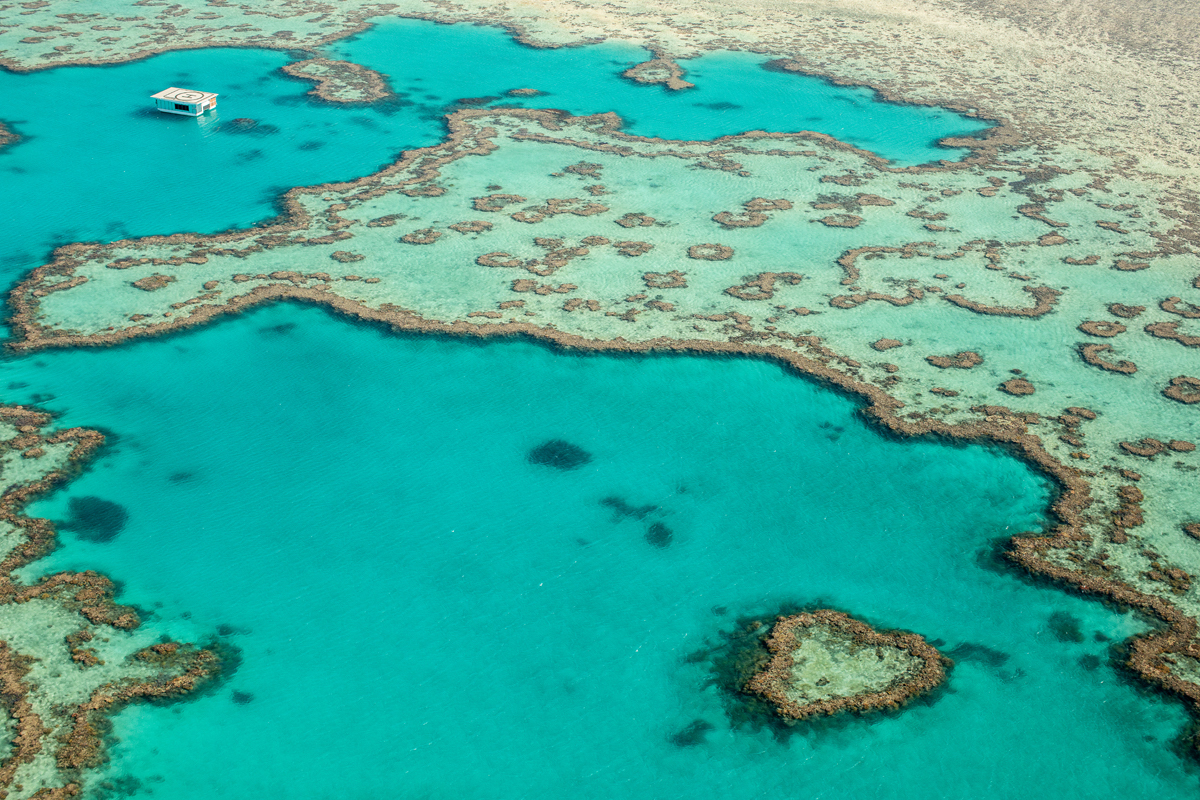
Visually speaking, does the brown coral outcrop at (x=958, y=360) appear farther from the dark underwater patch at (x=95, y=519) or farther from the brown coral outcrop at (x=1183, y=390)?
the dark underwater patch at (x=95, y=519)

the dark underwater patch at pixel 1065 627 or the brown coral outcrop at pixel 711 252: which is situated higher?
the brown coral outcrop at pixel 711 252

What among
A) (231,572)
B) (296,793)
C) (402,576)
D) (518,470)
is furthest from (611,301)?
(296,793)

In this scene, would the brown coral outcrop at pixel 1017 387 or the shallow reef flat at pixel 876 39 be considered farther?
the shallow reef flat at pixel 876 39

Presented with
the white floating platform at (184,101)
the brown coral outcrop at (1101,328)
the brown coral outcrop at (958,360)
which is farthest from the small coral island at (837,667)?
the white floating platform at (184,101)

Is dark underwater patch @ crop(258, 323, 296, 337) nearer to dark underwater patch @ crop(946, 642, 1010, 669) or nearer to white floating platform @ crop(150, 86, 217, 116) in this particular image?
white floating platform @ crop(150, 86, 217, 116)

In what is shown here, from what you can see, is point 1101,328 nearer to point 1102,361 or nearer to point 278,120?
point 1102,361

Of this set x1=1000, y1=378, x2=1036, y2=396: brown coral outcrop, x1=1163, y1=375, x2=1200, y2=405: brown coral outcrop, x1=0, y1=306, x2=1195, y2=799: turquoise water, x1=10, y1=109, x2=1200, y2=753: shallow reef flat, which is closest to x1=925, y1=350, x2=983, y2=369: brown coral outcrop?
x1=10, y1=109, x2=1200, y2=753: shallow reef flat

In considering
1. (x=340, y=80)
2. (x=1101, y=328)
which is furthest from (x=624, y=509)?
(x=340, y=80)
